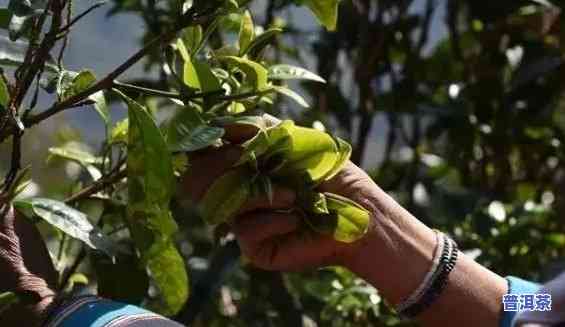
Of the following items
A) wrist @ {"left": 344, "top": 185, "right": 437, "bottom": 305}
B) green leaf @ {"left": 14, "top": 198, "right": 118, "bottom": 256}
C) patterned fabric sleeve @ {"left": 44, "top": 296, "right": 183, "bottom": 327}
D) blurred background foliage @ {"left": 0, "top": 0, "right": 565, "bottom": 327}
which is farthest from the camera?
blurred background foliage @ {"left": 0, "top": 0, "right": 565, "bottom": 327}

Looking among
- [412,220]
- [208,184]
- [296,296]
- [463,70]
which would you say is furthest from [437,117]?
[208,184]

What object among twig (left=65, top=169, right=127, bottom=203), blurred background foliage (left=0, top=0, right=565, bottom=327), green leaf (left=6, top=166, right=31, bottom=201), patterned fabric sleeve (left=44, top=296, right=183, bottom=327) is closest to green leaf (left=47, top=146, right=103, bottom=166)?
twig (left=65, top=169, right=127, bottom=203)

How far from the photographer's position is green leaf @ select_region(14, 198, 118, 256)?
1019 millimetres

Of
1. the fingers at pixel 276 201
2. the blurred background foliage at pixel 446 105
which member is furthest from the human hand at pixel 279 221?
the blurred background foliage at pixel 446 105

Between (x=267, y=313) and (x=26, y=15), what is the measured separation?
0.96 metres

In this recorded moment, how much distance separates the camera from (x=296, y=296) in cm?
181

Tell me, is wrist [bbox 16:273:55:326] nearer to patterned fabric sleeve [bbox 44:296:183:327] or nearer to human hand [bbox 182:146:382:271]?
patterned fabric sleeve [bbox 44:296:183:327]

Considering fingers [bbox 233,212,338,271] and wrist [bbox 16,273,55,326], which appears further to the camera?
fingers [bbox 233,212,338,271]

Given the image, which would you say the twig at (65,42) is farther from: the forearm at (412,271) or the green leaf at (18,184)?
the forearm at (412,271)

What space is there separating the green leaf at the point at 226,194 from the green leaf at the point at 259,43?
133 mm

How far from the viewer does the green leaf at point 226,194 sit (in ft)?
3.44

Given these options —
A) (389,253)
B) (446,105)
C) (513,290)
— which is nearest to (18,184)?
Answer: (389,253)

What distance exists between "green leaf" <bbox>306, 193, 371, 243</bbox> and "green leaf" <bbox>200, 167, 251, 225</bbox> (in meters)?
0.09

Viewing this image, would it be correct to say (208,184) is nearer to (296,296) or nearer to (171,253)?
(171,253)
